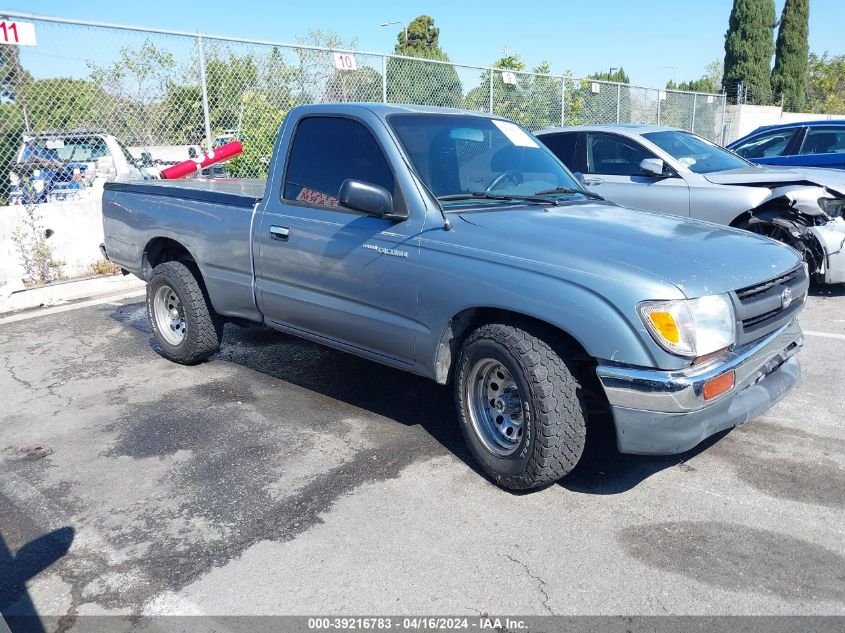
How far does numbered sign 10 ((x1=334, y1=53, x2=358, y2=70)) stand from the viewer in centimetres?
1073

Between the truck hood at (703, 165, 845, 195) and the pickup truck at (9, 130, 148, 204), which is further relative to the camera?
the pickup truck at (9, 130, 148, 204)

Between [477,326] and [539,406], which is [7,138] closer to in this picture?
[477,326]

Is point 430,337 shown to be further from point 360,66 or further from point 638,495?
point 360,66

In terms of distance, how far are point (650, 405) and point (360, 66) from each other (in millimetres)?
9337

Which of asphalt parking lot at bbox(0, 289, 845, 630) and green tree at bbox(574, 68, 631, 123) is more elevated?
green tree at bbox(574, 68, 631, 123)

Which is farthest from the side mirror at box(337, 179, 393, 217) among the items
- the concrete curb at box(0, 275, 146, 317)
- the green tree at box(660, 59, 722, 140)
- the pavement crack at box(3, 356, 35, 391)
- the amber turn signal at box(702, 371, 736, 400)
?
the green tree at box(660, 59, 722, 140)

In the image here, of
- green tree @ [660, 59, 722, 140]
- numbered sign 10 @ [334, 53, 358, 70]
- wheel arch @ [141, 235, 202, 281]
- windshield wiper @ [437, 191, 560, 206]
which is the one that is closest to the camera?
windshield wiper @ [437, 191, 560, 206]

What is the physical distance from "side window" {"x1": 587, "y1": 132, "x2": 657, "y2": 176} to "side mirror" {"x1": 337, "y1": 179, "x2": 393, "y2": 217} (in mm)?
4924

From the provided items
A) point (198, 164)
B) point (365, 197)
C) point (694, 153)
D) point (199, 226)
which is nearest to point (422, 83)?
point (694, 153)

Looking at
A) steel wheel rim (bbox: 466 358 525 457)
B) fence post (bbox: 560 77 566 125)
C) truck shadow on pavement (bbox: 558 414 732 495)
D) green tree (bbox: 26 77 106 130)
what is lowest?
truck shadow on pavement (bbox: 558 414 732 495)

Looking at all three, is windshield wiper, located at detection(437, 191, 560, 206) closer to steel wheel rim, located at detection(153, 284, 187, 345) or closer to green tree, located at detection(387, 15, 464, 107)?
steel wheel rim, located at detection(153, 284, 187, 345)

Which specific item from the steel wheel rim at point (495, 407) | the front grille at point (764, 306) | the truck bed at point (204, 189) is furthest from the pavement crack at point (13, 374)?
the front grille at point (764, 306)

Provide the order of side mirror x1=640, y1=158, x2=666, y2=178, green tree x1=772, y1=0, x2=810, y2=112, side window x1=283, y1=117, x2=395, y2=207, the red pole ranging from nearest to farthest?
1. side window x1=283, y1=117, x2=395, y2=207
2. the red pole
3. side mirror x1=640, y1=158, x2=666, y2=178
4. green tree x1=772, y1=0, x2=810, y2=112

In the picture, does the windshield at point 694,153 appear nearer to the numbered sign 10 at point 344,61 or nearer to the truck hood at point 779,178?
the truck hood at point 779,178
